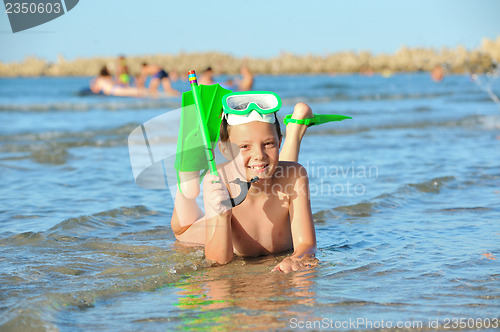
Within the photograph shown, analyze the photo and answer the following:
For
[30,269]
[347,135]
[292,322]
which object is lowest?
[347,135]

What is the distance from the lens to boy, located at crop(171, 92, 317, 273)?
11.1ft

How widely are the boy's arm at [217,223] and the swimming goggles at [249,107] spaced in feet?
1.30

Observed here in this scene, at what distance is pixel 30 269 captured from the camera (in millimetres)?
3604

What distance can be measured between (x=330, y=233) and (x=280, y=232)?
33.2 inches

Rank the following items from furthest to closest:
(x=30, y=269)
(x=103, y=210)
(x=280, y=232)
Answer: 1. (x=103, y=210)
2. (x=280, y=232)
3. (x=30, y=269)

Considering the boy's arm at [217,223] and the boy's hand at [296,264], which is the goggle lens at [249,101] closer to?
the boy's arm at [217,223]

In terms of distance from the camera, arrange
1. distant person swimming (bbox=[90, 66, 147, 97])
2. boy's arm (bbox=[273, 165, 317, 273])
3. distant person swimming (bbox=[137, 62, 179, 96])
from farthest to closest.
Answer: distant person swimming (bbox=[90, 66, 147, 97]) < distant person swimming (bbox=[137, 62, 179, 96]) < boy's arm (bbox=[273, 165, 317, 273])

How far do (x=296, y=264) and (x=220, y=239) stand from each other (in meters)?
0.45

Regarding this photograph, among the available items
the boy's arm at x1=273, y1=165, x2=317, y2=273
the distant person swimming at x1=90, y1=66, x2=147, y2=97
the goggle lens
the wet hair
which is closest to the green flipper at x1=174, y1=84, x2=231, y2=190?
the wet hair

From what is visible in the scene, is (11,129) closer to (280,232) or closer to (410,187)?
(410,187)

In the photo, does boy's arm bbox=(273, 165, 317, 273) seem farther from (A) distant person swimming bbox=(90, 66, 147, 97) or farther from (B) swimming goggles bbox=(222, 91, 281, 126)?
(A) distant person swimming bbox=(90, 66, 147, 97)

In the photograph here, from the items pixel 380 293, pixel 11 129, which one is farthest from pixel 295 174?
pixel 11 129

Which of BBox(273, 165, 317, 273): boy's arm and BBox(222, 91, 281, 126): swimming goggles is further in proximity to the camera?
BBox(273, 165, 317, 273): boy's arm

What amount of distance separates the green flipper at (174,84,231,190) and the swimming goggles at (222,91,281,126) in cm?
15
